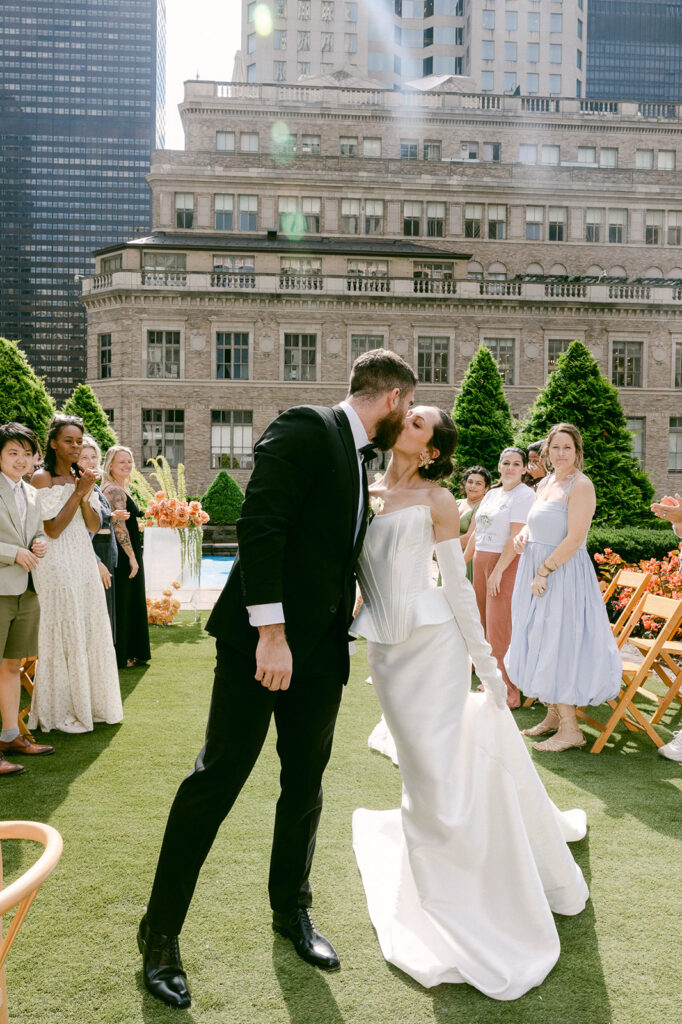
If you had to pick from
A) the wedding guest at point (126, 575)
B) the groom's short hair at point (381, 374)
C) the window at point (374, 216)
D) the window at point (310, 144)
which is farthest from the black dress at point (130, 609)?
the window at point (310, 144)

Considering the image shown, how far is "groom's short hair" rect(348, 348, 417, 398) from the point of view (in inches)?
118

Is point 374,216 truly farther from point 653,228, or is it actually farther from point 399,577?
point 399,577

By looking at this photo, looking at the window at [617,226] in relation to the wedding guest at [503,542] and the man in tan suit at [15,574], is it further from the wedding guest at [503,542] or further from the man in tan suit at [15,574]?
the man in tan suit at [15,574]

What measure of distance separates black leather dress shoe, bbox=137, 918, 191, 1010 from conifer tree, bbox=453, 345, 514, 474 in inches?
1023

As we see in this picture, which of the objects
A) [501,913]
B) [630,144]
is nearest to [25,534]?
[501,913]

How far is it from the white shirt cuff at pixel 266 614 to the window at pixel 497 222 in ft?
141

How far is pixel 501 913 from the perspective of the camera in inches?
120

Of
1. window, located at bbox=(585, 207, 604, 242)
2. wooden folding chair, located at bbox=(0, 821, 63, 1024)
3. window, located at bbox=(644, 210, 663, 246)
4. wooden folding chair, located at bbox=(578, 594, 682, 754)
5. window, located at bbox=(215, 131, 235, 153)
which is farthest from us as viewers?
window, located at bbox=(644, 210, 663, 246)

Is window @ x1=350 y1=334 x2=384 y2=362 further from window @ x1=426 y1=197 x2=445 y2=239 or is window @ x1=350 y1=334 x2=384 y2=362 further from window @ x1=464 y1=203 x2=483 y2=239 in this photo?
window @ x1=464 y1=203 x2=483 y2=239

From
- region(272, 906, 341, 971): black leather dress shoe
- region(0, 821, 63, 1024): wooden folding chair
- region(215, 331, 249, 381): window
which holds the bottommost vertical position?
region(272, 906, 341, 971): black leather dress shoe

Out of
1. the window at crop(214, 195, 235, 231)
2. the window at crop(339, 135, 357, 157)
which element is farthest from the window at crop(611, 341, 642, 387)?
the window at crop(214, 195, 235, 231)

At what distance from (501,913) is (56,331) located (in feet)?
442

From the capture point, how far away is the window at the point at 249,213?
132ft

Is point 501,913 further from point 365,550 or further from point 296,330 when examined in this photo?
point 296,330
